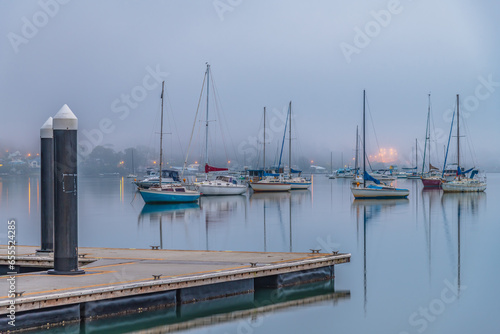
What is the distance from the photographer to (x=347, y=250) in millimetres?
25141

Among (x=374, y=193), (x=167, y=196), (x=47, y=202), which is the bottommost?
(x=374, y=193)

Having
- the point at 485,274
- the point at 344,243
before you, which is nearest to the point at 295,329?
the point at 485,274

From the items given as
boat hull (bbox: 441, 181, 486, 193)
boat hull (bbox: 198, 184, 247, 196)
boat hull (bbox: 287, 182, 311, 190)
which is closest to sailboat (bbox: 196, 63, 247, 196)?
boat hull (bbox: 198, 184, 247, 196)

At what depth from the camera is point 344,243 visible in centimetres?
2750

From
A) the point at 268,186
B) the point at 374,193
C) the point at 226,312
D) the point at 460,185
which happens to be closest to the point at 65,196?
the point at 226,312

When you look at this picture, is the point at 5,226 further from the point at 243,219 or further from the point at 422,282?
the point at 422,282

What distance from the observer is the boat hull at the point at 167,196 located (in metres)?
50.4

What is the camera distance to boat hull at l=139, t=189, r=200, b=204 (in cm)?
5038

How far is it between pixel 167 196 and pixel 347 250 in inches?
1101

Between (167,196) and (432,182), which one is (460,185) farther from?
(167,196)

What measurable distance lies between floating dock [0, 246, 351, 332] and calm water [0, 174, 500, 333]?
1.04 feet

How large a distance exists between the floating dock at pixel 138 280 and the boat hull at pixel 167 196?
100 ft

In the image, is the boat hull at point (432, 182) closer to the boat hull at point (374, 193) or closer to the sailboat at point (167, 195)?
the boat hull at point (374, 193)

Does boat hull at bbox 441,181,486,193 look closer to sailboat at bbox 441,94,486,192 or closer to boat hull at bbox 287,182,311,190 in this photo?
sailboat at bbox 441,94,486,192
